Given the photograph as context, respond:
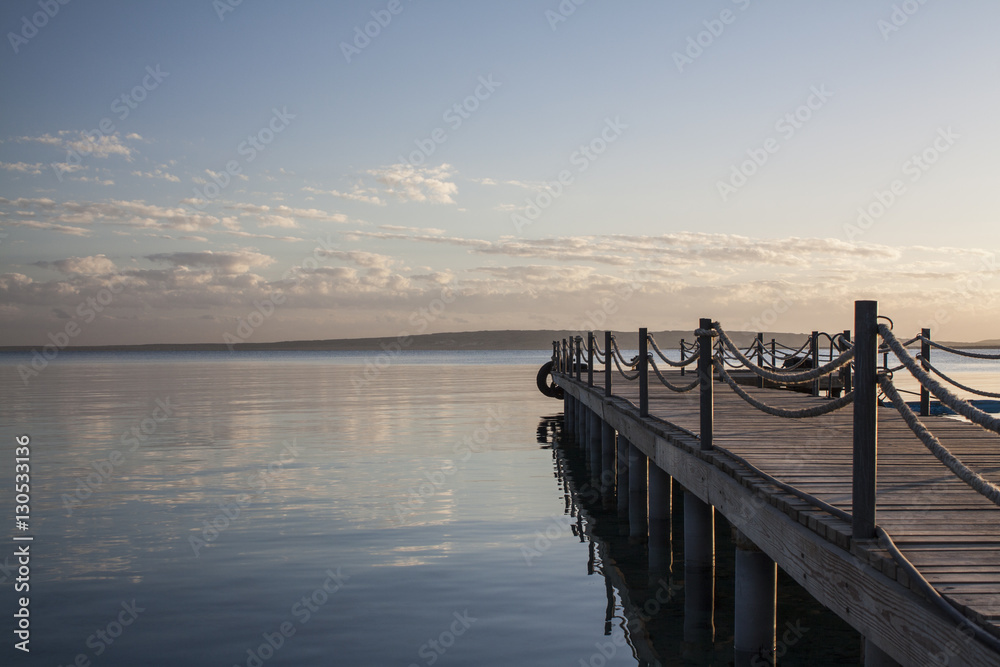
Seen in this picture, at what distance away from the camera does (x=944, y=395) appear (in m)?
3.88

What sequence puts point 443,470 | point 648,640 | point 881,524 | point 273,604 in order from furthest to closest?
point 443,470 < point 273,604 < point 648,640 < point 881,524

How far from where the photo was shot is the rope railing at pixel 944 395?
351 centimetres

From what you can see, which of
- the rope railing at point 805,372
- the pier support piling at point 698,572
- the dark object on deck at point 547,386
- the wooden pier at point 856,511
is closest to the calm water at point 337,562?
the pier support piling at point 698,572

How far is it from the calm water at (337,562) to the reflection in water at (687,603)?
4 cm

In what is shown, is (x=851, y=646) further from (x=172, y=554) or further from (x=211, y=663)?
(x=172, y=554)

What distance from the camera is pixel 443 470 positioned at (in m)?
18.0

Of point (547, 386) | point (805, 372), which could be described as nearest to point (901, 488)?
point (805, 372)

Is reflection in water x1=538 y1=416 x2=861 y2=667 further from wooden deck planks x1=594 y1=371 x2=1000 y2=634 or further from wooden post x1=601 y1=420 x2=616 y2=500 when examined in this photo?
wooden post x1=601 y1=420 x2=616 y2=500

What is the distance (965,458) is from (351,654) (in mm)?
5996

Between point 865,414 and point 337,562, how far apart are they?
7.87m

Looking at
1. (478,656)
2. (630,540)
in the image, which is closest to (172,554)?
(478,656)

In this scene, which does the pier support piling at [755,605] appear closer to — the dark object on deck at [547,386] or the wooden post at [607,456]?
the wooden post at [607,456]

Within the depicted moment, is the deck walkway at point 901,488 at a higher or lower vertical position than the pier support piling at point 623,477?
higher

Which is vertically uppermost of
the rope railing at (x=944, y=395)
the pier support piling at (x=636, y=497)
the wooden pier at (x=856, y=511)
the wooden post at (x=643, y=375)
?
the rope railing at (x=944, y=395)
